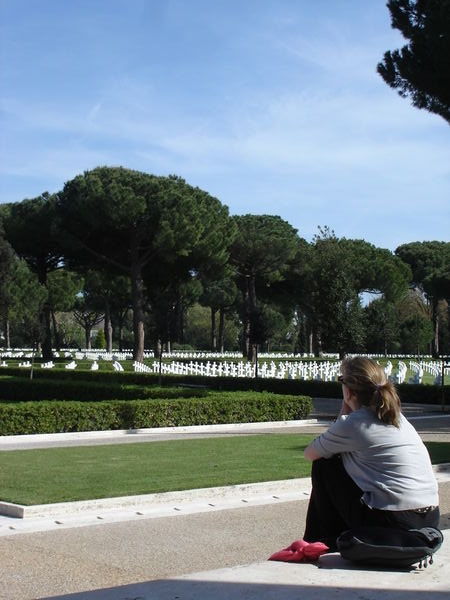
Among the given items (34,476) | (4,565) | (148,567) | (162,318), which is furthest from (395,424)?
(162,318)

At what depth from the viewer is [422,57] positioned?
18766 millimetres

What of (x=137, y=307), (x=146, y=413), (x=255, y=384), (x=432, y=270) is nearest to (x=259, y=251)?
(x=137, y=307)

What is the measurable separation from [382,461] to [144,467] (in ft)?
18.1

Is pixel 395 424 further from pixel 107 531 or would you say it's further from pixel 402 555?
pixel 107 531

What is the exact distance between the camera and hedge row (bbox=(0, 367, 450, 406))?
2372 cm

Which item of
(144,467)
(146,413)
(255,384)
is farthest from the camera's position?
(255,384)

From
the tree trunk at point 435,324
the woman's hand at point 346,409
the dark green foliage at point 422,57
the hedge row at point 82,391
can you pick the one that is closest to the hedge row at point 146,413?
the hedge row at point 82,391

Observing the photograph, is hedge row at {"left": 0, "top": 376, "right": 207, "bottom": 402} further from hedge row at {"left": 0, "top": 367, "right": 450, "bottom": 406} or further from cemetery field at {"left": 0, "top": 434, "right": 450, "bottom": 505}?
cemetery field at {"left": 0, "top": 434, "right": 450, "bottom": 505}

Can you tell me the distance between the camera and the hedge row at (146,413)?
15.1 meters

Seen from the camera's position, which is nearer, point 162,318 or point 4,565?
point 4,565

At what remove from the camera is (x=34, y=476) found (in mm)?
8727

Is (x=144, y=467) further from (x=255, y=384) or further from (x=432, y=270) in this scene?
(x=432, y=270)

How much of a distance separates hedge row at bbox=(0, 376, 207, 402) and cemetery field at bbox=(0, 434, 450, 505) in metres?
7.02

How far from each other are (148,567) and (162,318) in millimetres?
26881
